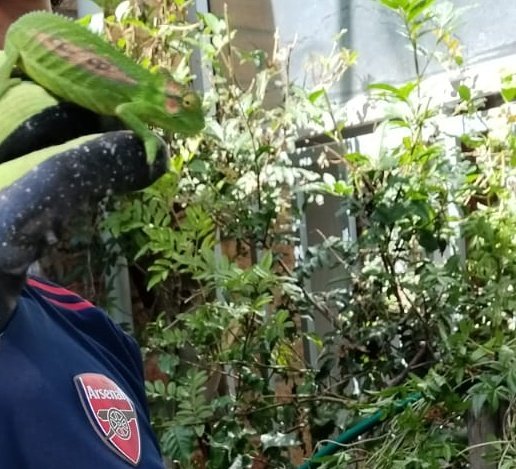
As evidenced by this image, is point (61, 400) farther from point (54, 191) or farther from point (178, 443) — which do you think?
point (178, 443)

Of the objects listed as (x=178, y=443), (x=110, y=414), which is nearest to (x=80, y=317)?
(x=110, y=414)

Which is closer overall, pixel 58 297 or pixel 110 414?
pixel 110 414

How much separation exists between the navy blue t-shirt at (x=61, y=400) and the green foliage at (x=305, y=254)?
68 cm

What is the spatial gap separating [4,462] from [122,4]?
1.31 m

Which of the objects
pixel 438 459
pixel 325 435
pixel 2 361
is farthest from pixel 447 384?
pixel 2 361

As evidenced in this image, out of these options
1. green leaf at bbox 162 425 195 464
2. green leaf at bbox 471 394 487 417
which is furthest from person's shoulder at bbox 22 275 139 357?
green leaf at bbox 162 425 195 464

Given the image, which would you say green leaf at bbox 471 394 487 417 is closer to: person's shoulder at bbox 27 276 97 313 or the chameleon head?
person's shoulder at bbox 27 276 97 313

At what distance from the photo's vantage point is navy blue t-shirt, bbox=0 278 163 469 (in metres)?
0.54

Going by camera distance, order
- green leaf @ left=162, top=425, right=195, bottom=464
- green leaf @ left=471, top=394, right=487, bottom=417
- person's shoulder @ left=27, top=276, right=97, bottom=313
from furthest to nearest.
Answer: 1. green leaf @ left=162, top=425, right=195, bottom=464
2. green leaf @ left=471, top=394, right=487, bottom=417
3. person's shoulder @ left=27, top=276, right=97, bottom=313

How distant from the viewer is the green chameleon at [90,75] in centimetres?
49

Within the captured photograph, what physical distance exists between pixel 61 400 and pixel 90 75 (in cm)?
23

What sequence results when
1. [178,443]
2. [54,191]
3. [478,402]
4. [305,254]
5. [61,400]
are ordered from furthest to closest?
[305,254], [178,443], [478,402], [61,400], [54,191]

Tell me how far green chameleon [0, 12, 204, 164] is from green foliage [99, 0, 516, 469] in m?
0.87

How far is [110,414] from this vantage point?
0.60m
